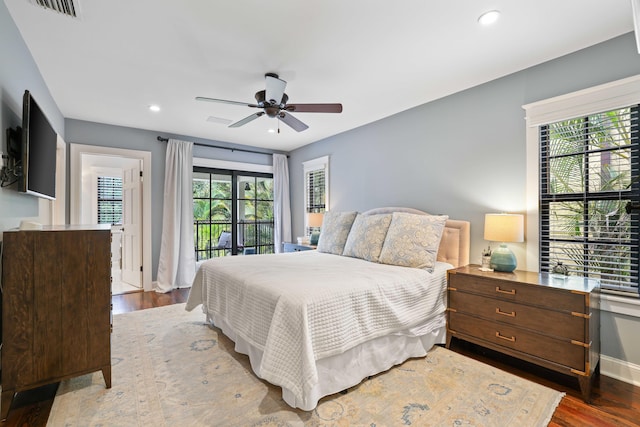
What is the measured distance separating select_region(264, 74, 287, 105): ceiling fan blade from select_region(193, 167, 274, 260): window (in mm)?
2922

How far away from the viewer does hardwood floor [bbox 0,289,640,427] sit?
1720mm

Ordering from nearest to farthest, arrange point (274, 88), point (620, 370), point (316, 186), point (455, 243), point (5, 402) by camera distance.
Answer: point (5, 402) → point (620, 370) → point (274, 88) → point (455, 243) → point (316, 186)

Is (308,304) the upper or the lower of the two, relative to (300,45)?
lower

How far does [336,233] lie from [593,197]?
2397mm

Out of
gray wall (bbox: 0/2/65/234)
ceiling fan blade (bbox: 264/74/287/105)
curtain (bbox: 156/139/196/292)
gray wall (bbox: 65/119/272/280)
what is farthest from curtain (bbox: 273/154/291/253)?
gray wall (bbox: 0/2/65/234)

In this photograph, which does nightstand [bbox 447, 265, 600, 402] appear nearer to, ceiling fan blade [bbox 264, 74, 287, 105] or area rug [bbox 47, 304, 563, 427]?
area rug [bbox 47, 304, 563, 427]

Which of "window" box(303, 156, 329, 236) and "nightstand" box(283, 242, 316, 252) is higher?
"window" box(303, 156, 329, 236)

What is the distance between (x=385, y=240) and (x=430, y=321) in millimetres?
866

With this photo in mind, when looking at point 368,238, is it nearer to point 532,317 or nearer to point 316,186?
point 532,317

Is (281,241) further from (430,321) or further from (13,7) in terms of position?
(13,7)

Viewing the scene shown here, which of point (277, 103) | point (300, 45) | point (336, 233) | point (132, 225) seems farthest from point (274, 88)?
point (132, 225)

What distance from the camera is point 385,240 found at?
10.1 ft

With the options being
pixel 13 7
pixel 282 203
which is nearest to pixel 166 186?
pixel 282 203

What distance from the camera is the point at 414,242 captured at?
279 centimetres
